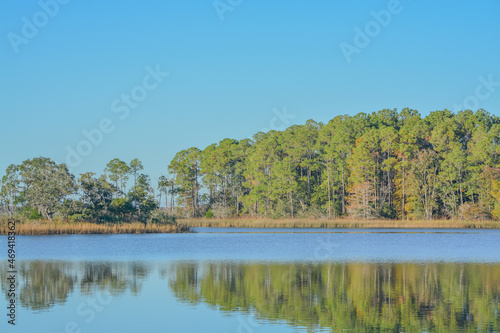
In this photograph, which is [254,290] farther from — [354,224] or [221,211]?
[221,211]

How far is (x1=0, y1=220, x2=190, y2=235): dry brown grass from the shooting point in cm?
4803

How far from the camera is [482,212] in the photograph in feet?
229

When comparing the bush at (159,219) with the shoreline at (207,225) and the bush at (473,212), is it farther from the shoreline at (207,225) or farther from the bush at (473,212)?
the bush at (473,212)

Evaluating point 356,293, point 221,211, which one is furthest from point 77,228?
point 221,211

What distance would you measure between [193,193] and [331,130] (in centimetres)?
2321

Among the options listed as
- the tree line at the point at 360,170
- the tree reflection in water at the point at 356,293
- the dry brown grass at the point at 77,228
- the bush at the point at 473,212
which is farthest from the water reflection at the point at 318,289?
the tree line at the point at 360,170

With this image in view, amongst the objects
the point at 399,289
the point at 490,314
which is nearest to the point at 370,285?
the point at 399,289

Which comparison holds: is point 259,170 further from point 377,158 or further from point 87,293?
point 87,293

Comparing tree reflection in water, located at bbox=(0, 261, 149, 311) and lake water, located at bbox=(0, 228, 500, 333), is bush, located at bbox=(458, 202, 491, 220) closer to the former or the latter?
lake water, located at bbox=(0, 228, 500, 333)

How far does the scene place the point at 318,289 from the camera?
69.5 feet

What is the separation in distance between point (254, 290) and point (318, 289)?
218 cm

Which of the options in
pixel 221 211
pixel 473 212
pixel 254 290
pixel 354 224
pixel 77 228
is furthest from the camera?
pixel 221 211

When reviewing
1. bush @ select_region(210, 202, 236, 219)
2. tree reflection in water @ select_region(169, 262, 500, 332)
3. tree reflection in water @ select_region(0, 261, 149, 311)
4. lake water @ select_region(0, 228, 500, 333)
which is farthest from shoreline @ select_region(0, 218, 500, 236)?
tree reflection in water @ select_region(169, 262, 500, 332)

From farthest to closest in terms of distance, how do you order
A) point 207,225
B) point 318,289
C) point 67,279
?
point 207,225, point 67,279, point 318,289
